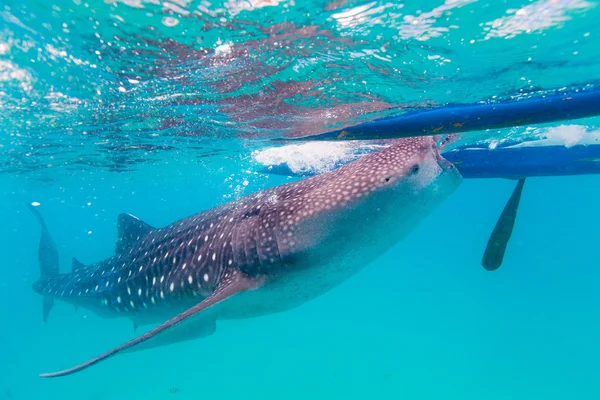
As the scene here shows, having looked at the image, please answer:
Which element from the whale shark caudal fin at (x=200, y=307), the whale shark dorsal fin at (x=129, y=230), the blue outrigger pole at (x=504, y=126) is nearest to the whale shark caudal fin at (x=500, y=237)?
the blue outrigger pole at (x=504, y=126)

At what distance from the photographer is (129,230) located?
22.7 feet

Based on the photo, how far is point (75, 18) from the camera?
4.98 meters

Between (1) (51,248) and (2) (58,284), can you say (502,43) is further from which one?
(1) (51,248)

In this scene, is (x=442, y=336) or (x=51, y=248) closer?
(x=51, y=248)

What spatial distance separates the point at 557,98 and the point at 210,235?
14.0 ft

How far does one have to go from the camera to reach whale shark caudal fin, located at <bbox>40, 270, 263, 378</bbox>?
3.30m

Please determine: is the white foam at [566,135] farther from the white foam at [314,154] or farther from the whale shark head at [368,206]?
the whale shark head at [368,206]

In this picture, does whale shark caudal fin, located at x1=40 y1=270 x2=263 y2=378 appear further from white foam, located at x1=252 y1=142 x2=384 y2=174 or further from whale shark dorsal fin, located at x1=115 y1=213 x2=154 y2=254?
white foam, located at x1=252 y1=142 x2=384 y2=174

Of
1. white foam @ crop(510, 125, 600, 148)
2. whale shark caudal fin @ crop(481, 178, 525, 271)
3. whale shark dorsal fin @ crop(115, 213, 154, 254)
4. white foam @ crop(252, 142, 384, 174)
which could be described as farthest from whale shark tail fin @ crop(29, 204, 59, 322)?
white foam @ crop(510, 125, 600, 148)

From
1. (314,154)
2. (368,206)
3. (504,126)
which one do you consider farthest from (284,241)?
(314,154)

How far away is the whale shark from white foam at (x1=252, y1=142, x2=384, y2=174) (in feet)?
26.4

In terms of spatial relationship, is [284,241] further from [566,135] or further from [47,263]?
[47,263]

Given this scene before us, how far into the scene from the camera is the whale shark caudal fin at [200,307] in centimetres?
330

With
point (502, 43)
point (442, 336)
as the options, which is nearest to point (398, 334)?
point (442, 336)
